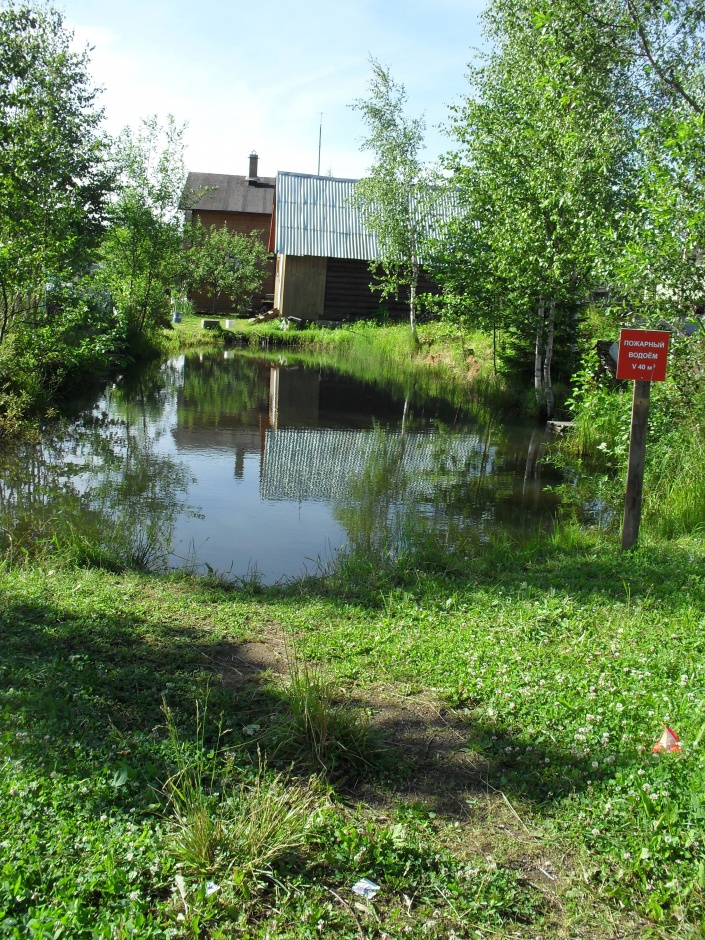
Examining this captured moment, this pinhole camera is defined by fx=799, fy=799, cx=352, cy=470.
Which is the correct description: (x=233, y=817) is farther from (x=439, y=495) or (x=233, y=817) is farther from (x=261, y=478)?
(x=261, y=478)

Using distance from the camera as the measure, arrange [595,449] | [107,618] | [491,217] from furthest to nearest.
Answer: [491,217] < [595,449] < [107,618]

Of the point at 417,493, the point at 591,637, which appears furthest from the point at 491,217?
the point at 591,637

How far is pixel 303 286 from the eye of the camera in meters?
34.8

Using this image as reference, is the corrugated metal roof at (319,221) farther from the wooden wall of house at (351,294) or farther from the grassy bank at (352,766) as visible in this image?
the grassy bank at (352,766)

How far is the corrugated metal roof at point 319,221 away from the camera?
1357 inches

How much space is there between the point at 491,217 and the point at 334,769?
50.3 ft

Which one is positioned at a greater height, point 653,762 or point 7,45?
point 7,45

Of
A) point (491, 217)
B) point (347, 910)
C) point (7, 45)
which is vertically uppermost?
point (7, 45)

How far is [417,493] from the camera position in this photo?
1108 centimetres

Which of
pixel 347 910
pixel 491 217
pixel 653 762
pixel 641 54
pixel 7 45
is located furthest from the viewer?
pixel 491 217

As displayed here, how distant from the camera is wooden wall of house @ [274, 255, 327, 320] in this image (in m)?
34.7

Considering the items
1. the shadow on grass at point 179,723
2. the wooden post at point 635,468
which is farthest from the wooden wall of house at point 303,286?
the shadow on grass at point 179,723

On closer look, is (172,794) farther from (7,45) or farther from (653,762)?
(7,45)

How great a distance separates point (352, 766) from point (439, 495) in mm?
7455
